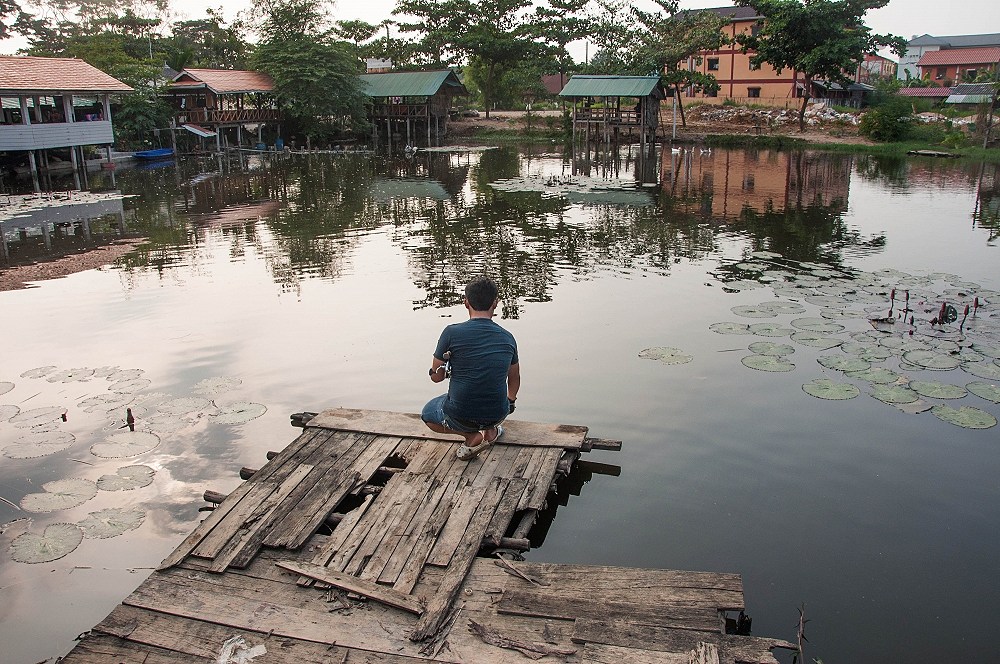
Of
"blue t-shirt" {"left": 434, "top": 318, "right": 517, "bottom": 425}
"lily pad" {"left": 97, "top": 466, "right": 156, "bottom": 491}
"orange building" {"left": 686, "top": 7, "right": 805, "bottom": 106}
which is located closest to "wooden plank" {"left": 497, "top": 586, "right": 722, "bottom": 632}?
"blue t-shirt" {"left": 434, "top": 318, "right": 517, "bottom": 425}

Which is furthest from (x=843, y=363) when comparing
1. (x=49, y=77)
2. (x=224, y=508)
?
(x=49, y=77)

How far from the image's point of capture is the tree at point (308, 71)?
3894cm

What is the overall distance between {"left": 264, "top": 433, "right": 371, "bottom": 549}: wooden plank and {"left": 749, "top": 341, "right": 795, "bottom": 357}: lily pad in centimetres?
445

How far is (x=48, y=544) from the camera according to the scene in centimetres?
485

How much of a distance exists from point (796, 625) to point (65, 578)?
14.1ft

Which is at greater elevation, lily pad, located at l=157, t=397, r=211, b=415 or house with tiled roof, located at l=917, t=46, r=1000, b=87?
house with tiled roof, located at l=917, t=46, r=1000, b=87

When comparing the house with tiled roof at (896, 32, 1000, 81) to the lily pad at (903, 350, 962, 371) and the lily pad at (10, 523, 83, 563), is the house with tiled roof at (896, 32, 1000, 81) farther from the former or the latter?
the lily pad at (10, 523, 83, 563)

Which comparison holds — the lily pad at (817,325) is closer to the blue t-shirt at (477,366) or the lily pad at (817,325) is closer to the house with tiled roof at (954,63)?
the blue t-shirt at (477,366)

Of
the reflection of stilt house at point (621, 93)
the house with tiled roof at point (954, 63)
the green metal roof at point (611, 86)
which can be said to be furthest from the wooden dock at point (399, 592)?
the house with tiled roof at point (954, 63)

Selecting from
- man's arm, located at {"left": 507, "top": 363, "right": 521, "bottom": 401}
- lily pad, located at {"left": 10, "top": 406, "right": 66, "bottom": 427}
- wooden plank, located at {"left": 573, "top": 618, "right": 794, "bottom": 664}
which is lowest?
wooden plank, located at {"left": 573, "top": 618, "right": 794, "bottom": 664}

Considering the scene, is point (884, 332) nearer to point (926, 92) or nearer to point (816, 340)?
point (816, 340)

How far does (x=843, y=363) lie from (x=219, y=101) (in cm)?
3786

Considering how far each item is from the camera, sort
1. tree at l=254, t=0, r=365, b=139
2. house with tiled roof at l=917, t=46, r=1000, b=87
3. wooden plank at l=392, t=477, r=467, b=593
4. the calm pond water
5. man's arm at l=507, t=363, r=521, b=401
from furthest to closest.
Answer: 1. house with tiled roof at l=917, t=46, r=1000, b=87
2. tree at l=254, t=0, r=365, b=139
3. man's arm at l=507, t=363, r=521, b=401
4. the calm pond water
5. wooden plank at l=392, t=477, r=467, b=593

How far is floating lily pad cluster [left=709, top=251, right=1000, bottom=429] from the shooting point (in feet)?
22.9
